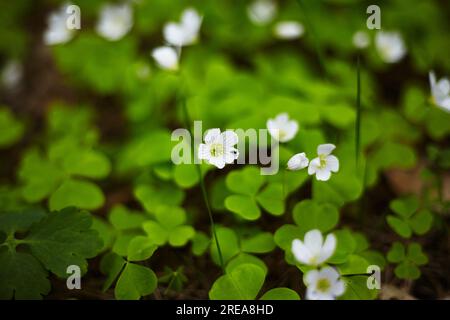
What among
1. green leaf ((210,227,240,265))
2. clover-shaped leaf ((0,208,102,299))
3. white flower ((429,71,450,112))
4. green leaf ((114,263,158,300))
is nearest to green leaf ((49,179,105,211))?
clover-shaped leaf ((0,208,102,299))

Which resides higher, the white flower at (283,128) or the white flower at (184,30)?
the white flower at (184,30)

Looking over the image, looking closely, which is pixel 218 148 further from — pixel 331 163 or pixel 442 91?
pixel 442 91

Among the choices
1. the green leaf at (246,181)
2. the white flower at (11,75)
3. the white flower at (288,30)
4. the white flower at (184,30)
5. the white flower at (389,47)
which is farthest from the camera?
the white flower at (11,75)

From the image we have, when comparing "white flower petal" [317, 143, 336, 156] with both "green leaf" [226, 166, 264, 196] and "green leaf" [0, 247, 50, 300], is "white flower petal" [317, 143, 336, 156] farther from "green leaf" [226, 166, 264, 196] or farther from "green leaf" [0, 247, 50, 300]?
"green leaf" [0, 247, 50, 300]

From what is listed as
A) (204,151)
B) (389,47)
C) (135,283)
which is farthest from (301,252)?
(389,47)

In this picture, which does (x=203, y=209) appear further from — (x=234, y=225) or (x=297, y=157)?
(x=297, y=157)

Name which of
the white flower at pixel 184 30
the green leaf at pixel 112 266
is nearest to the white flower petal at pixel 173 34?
the white flower at pixel 184 30

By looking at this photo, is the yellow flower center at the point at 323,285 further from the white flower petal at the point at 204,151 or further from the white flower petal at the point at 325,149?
the white flower petal at the point at 204,151

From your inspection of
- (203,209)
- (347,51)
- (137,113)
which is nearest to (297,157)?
(203,209)
